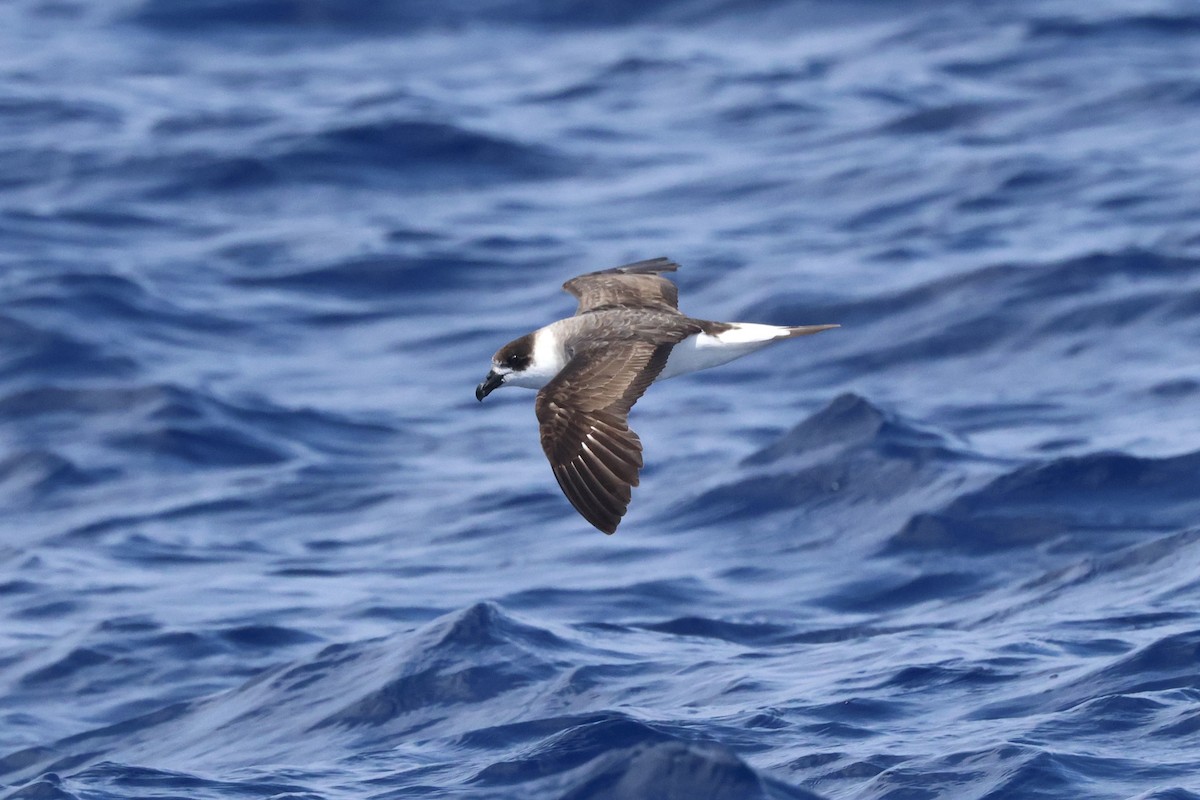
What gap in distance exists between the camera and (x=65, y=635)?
10891 millimetres

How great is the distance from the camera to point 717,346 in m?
8.23

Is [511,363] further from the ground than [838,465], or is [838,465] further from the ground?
[511,363]

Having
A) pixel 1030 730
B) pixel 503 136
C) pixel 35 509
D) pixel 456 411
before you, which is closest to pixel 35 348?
pixel 35 509

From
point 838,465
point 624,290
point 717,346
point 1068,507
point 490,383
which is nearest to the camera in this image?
point 717,346

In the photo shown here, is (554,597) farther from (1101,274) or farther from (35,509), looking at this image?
(1101,274)

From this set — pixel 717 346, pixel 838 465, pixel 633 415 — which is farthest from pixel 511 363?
pixel 633 415

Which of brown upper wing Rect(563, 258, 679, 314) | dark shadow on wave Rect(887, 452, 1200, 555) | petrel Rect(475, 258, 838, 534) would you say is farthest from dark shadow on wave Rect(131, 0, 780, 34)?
petrel Rect(475, 258, 838, 534)

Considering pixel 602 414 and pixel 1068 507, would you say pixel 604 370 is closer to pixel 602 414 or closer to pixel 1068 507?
pixel 602 414

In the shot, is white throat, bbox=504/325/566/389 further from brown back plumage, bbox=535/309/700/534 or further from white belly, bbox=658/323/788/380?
white belly, bbox=658/323/788/380

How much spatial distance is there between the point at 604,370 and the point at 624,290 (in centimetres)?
177

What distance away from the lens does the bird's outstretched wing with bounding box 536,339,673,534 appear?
719cm

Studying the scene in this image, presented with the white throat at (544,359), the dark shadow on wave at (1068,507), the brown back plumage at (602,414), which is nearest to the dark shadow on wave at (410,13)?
the dark shadow on wave at (1068,507)

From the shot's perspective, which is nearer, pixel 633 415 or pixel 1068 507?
pixel 1068 507

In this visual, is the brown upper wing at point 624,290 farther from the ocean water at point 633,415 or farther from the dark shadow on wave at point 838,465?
the dark shadow on wave at point 838,465
